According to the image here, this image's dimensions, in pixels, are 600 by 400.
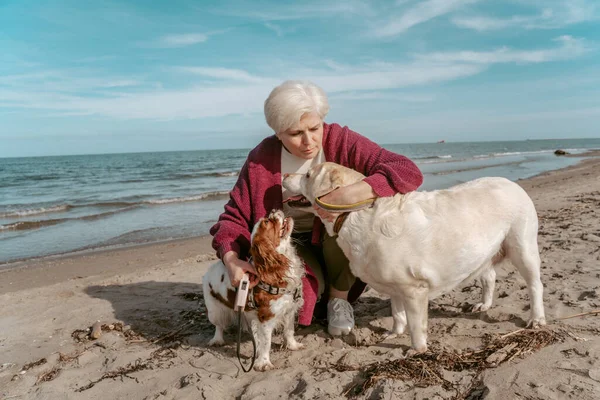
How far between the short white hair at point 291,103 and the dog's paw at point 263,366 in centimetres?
189

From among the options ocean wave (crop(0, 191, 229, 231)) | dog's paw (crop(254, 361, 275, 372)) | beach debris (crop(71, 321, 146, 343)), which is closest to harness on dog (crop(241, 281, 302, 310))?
dog's paw (crop(254, 361, 275, 372))

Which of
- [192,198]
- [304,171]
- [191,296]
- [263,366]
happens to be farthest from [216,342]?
[192,198]

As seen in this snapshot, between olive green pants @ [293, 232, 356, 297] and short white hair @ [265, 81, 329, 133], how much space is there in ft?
3.58

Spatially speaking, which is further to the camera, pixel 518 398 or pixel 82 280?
pixel 82 280

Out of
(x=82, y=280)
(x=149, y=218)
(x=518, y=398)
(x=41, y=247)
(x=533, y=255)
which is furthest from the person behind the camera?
(x=149, y=218)

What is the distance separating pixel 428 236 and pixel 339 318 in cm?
119

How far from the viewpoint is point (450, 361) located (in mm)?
2904

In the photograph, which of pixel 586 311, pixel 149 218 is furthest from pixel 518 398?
pixel 149 218

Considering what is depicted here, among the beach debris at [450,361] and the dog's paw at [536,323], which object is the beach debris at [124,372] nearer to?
the beach debris at [450,361]

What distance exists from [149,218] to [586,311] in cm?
1078

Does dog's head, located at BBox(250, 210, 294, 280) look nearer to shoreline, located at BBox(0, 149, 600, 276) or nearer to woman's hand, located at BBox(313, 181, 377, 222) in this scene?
woman's hand, located at BBox(313, 181, 377, 222)

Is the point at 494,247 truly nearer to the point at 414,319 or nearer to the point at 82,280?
the point at 414,319

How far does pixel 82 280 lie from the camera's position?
6340mm

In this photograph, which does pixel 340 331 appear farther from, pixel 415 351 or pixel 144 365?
pixel 144 365
